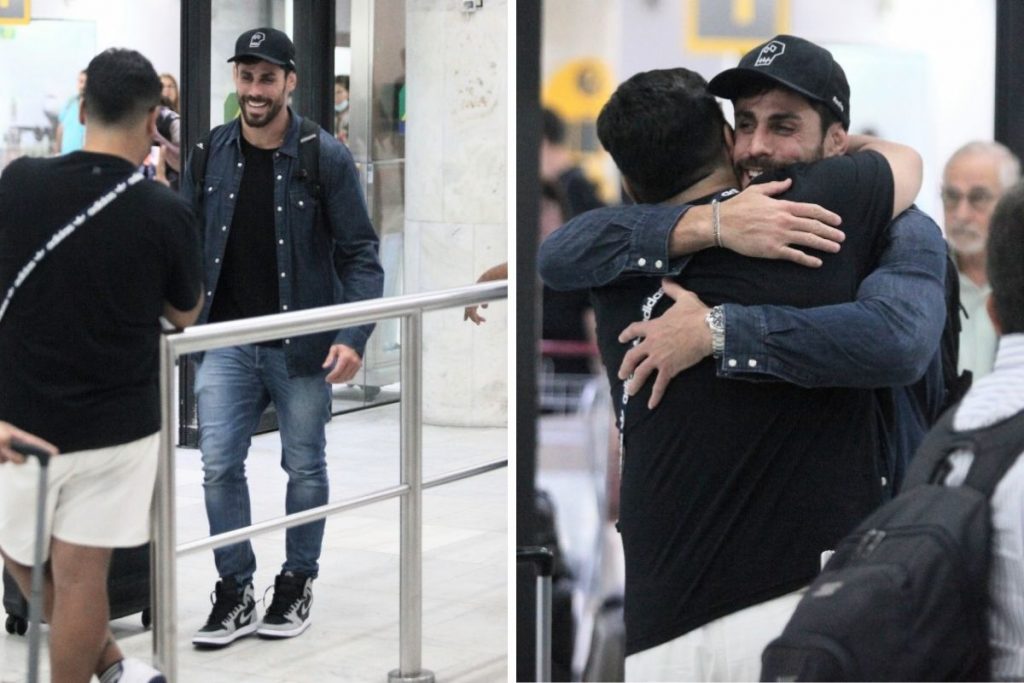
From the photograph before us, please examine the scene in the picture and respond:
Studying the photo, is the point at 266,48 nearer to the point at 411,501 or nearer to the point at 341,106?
the point at 411,501

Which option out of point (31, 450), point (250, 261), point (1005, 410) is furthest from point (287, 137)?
point (1005, 410)

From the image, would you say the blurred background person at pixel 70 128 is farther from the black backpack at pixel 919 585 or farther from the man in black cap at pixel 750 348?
the black backpack at pixel 919 585

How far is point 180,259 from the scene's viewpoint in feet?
11.2

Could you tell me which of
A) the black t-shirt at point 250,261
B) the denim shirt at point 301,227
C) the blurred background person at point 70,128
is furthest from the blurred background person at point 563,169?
the blurred background person at point 70,128

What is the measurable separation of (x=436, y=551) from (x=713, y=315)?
2802 millimetres

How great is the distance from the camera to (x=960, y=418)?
2562 millimetres

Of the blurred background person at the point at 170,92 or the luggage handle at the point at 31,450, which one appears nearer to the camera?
the luggage handle at the point at 31,450

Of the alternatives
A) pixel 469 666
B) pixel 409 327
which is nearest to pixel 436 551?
pixel 469 666

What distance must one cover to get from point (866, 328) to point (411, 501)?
152cm

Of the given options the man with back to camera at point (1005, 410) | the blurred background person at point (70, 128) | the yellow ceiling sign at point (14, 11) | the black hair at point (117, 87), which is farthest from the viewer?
the blurred background person at point (70, 128)

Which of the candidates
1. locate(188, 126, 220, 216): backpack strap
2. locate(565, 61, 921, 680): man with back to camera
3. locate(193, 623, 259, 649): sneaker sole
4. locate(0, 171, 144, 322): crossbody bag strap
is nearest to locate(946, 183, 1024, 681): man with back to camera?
locate(565, 61, 921, 680): man with back to camera

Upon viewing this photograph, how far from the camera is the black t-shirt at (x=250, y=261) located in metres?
4.25

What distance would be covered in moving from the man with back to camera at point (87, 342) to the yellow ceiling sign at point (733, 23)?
4.46 feet

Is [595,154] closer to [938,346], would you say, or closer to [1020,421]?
[938,346]
